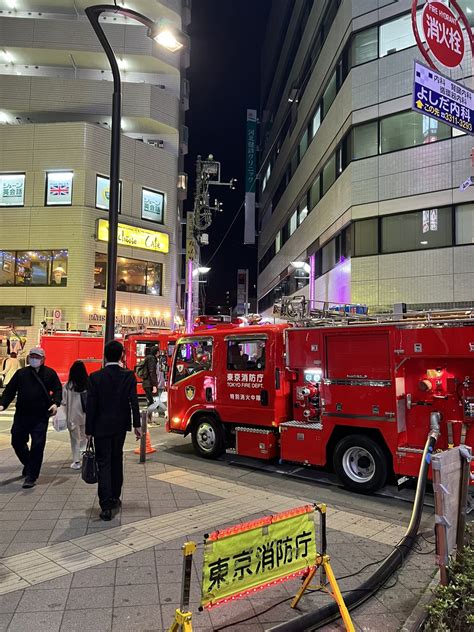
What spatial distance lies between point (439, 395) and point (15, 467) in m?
6.52

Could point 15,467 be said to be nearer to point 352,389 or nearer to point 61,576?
point 61,576

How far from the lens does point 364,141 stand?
62.2 feet

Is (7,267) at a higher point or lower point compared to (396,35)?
lower

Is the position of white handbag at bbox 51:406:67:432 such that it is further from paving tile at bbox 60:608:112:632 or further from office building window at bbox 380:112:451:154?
office building window at bbox 380:112:451:154

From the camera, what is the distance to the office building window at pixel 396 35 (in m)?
18.0

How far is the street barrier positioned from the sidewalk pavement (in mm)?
508

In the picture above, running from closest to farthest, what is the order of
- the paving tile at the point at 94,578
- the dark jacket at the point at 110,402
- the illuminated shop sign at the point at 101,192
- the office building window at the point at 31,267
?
the paving tile at the point at 94,578, the dark jacket at the point at 110,402, the office building window at the point at 31,267, the illuminated shop sign at the point at 101,192

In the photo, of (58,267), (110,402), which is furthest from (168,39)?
(58,267)

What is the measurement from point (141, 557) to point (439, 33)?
8544mm

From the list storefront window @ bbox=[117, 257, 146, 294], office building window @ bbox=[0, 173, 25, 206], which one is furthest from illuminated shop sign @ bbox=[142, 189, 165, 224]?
office building window @ bbox=[0, 173, 25, 206]

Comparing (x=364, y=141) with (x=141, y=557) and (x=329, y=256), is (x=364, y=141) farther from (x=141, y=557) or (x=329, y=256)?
(x=141, y=557)

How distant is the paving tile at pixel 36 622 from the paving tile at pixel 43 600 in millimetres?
69

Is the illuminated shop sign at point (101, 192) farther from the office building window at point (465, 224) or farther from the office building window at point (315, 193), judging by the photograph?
the office building window at point (465, 224)

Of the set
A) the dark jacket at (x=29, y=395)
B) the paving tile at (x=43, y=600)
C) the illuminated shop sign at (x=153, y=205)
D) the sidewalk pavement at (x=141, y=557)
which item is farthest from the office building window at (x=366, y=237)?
the paving tile at (x=43, y=600)
